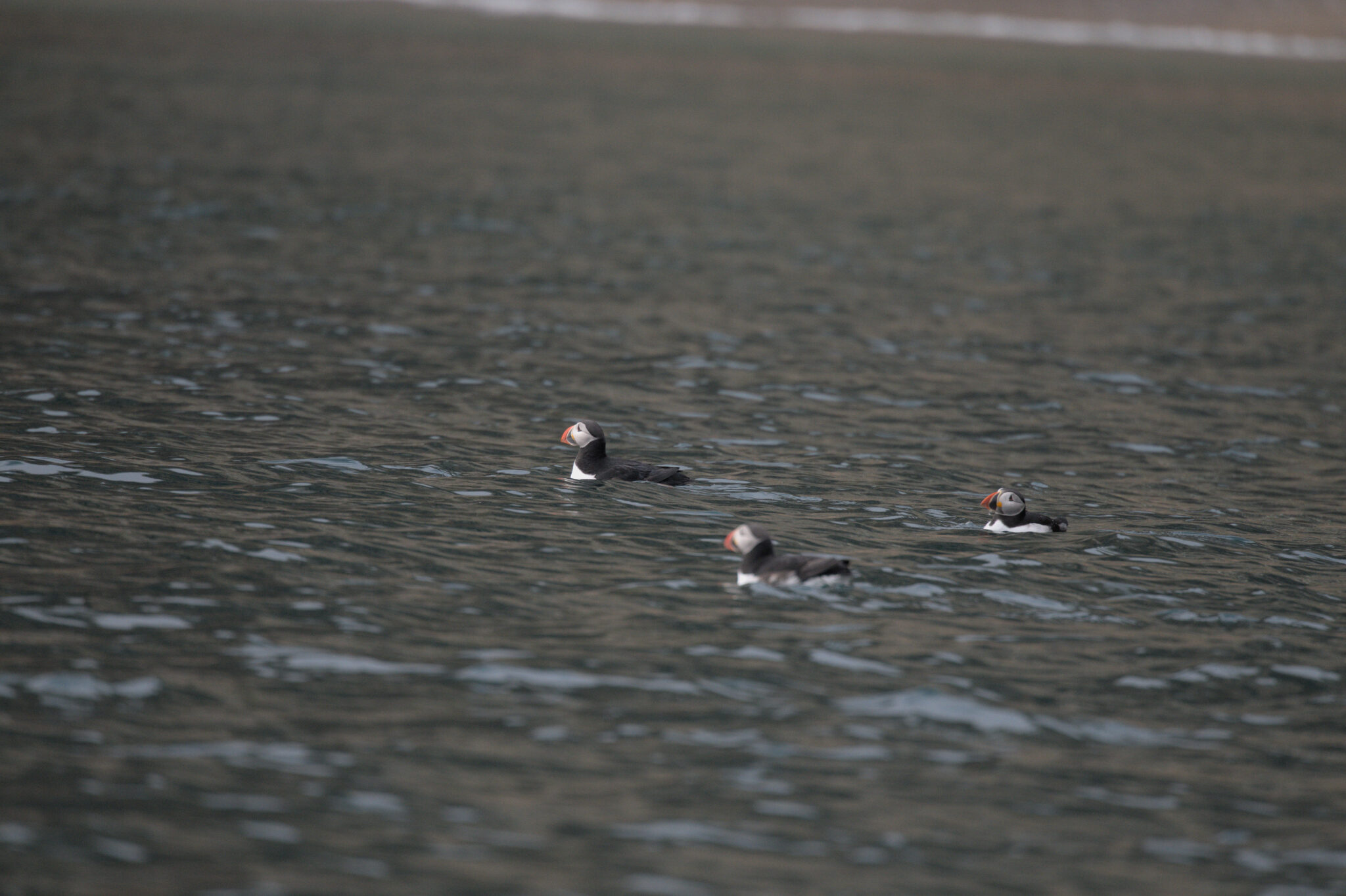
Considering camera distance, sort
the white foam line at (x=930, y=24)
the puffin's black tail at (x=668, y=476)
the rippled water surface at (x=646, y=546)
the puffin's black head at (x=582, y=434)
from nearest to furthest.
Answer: the rippled water surface at (x=646, y=546) → the puffin's black tail at (x=668, y=476) → the puffin's black head at (x=582, y=434) → the white foam line at (x=930, y=24)

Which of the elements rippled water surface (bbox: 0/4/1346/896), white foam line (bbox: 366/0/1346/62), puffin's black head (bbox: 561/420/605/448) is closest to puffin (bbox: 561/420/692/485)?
puffin's black head (bbox: 561/420/605/448)

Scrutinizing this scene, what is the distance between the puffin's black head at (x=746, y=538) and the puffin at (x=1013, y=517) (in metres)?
3.13

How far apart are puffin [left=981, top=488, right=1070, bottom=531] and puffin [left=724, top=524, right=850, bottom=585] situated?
7.93 ft

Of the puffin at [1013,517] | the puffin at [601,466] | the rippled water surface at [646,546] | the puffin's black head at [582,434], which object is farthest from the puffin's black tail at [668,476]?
the puffin at [1013,517]

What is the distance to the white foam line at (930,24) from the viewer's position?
14125 centimetres

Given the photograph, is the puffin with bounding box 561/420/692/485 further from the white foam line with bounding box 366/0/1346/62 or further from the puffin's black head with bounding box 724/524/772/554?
the white foam line with bounding box 366/0/1346/62

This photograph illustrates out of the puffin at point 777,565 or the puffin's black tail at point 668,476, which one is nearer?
the puffin at point 777,565

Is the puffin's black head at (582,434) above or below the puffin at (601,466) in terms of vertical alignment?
above

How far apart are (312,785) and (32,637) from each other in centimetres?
361

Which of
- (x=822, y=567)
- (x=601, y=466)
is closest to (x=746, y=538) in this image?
(x=822, y=567)

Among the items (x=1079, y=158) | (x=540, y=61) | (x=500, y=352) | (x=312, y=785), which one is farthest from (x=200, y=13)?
(x=312, y=785)

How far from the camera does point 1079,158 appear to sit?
5928 cm

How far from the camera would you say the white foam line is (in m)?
141

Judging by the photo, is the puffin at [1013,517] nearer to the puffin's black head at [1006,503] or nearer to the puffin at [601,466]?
the puffin's black head at [1006,503]
